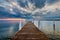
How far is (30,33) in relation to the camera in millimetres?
2377

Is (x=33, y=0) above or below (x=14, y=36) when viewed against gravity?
above

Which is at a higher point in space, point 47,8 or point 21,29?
point 47,8

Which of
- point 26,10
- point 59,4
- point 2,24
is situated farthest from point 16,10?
point 59,4

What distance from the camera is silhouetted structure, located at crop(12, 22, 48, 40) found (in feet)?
7.71

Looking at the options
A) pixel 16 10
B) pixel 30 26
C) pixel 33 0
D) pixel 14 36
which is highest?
pixel 33 0

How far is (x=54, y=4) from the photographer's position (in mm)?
2457

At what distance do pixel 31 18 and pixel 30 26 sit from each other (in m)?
0.13

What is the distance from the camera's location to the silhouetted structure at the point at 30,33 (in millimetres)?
2350

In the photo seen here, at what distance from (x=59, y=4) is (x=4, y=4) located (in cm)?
85

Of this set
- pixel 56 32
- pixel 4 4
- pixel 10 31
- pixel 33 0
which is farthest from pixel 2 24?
pixel 56 32

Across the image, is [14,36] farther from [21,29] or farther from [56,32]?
[56,32]

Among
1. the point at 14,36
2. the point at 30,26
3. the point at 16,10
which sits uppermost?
the point at 16,10

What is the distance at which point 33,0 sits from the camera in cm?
247

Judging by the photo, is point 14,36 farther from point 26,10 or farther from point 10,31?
Result: point 26,10
